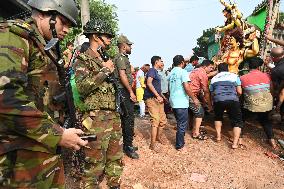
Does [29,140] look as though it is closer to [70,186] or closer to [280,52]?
[70,186]

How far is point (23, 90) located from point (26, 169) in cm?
53

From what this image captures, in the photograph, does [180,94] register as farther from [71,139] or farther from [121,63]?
[71,139]

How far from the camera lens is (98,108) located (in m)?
3.73

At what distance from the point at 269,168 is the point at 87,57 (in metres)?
3.91

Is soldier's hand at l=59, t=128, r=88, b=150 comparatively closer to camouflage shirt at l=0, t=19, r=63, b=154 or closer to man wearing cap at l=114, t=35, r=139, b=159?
camouflage shirt at l=0, t=19, r=63, b=154

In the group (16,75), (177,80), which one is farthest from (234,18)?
(16,75)

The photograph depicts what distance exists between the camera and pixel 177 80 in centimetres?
638

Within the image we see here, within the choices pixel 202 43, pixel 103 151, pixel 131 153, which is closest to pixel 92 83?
pixel 103 151

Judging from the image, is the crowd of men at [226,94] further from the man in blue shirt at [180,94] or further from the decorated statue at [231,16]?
the decorated statue at [231,16]

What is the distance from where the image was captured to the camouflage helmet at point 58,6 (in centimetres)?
221

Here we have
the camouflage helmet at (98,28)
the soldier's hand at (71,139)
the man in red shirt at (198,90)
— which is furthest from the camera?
the man in red shirt at (198,90)

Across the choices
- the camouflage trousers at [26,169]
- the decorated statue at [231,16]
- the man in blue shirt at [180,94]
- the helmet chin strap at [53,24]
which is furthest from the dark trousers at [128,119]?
the decorated statue at [231,16]

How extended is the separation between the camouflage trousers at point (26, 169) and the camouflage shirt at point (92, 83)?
1.51 m

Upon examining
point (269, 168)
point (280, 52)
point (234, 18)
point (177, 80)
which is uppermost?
point (234, 18)
